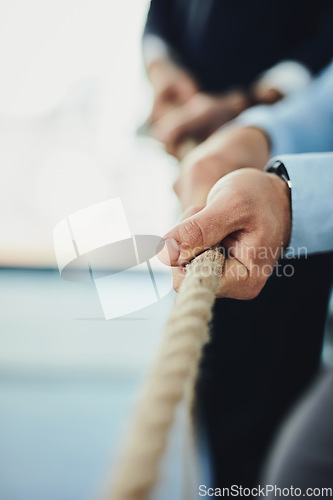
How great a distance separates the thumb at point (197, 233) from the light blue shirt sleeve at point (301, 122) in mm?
182

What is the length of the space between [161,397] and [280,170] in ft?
0.61

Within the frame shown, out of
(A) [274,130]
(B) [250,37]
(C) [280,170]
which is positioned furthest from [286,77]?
(C) [280,170]

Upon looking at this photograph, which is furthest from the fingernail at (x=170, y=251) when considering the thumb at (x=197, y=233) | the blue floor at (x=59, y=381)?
the blue floor at (x=59, y=381)

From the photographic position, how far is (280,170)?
0.24m

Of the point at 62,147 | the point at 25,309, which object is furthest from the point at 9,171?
the point at 25,309

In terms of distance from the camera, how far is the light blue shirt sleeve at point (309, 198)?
0.76 feet

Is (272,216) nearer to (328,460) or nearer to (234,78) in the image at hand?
(328,460)

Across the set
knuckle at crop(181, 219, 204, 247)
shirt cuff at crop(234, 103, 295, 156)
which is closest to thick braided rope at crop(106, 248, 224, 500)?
knuckle at crop(181, 219, 204, 247)

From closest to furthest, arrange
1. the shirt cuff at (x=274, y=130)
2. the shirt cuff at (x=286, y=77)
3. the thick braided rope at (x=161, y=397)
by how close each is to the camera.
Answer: the thick braided rope at (x=161, y=397) < the shirt cuff at (x=274, y=130) < the shirt cuff at (x=286, y=77)

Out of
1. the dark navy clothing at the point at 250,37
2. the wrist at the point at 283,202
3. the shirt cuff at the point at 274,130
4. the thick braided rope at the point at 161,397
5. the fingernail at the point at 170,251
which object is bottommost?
the thick braided rope at the point at 161,397

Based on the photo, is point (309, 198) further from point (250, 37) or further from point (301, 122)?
point (250, 37)

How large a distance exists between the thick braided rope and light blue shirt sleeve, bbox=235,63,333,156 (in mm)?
256

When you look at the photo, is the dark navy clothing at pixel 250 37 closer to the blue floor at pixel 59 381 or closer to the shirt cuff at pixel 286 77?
the shirt cuff at pixel 286 77

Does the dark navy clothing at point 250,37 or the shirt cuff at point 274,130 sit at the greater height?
the dark navy clothing at point 250,37
